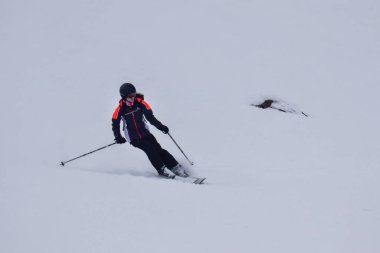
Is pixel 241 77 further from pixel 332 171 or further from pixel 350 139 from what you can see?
pixel 332 171

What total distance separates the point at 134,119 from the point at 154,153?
2.71 feet

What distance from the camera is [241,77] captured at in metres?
12.4

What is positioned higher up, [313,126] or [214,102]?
[214,102]

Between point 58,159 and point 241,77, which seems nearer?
point 58,159

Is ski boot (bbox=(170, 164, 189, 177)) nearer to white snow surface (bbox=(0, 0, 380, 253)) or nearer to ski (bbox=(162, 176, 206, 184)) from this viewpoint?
ski (bbox=(162, 176, 206, 184))

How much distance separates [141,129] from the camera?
25.1 feet

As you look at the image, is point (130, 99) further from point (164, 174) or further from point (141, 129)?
point (164, 174)

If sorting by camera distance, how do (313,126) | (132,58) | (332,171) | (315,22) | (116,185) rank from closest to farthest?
(116,185) → (332,171) → (313,126) → (132,58) → (315,22)

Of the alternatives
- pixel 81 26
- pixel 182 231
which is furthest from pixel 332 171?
pixel 81 26

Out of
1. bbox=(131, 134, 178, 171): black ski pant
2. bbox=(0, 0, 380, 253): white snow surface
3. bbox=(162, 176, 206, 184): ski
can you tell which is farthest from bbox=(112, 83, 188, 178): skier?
bbox=(0, 0, 380, 253): white snow surface

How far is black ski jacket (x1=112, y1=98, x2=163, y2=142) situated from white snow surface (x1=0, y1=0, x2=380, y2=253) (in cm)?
89

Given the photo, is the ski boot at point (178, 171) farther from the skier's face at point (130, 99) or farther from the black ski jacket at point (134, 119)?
the skier's face at point (130, 99)

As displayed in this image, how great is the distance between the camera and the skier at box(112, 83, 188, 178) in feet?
24.7

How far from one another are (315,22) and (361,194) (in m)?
10.6
